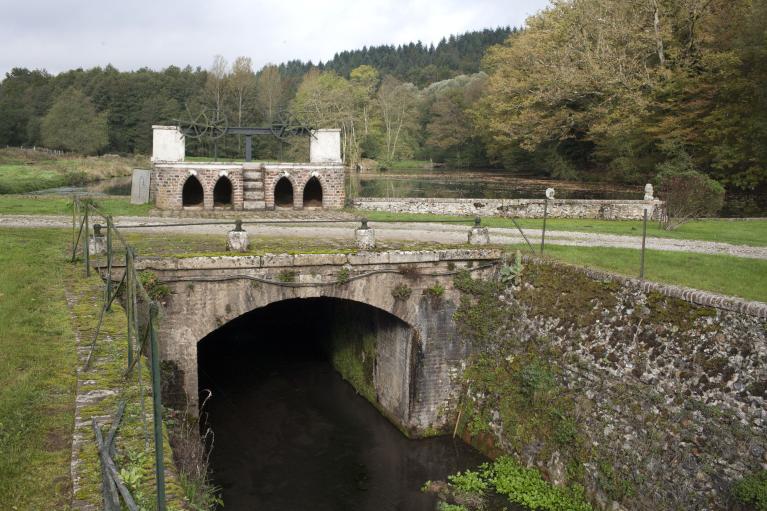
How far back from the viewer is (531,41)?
4150cm

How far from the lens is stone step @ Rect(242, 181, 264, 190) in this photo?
20.8m

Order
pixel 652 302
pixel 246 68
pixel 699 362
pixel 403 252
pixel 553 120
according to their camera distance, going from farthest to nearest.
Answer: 1. pixel 246 68
2. pixel 553 120
3. pixel 403 252
4. pixel 652 302
5. pixel 699 362

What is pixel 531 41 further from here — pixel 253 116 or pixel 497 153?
pixel 253 116

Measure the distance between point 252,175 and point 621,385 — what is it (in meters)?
14.3

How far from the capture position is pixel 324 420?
1462 cm

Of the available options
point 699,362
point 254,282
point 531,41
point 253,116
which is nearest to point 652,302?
point 699,362

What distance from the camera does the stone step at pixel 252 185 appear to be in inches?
821

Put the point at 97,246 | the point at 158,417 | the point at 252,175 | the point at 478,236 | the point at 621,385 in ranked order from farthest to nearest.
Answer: the point at 252,175 < the point at 478,236 < the point at 97,246 < the point at 621,385 < the point at 158,417

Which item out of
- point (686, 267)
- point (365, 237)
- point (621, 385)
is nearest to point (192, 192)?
point (365, 237)

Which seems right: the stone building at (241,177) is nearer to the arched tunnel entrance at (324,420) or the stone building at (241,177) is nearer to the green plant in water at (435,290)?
the arched tunnel entrance at (324,420)

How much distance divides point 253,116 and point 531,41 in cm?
3240

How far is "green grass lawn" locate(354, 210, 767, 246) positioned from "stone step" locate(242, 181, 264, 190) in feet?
10.6

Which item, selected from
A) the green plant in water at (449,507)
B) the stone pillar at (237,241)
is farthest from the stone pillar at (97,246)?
the green plant in water at (449,507)

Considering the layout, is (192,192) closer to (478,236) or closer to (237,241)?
(237,241)
